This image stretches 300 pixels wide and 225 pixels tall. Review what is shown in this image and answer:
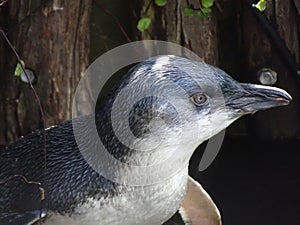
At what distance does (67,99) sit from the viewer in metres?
3.24

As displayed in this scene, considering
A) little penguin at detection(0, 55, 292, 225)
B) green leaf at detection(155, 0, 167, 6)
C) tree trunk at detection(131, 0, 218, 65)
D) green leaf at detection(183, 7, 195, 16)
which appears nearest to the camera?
little penguin at detection(0, 55, 292, 225)

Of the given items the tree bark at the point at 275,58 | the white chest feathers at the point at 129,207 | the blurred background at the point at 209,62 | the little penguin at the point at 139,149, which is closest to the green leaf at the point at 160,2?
the blurred background at the point at 209,62

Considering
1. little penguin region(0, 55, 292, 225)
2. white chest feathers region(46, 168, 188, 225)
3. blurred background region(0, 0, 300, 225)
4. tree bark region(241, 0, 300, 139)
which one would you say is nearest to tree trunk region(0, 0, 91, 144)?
blurred background region(0, 0, 300, 225)

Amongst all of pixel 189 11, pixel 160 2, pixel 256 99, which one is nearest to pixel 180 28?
pixel 160 2

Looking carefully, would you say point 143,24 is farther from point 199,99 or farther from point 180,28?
point 199,99

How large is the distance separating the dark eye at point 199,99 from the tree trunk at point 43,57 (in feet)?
4.24

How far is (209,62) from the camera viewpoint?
333 centimetres

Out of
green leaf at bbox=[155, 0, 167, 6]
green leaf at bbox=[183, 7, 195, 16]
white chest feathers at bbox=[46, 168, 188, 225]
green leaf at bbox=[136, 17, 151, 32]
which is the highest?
green leaf at bbox=[155, 0, 167, 6]

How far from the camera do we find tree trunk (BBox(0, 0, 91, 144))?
315cm

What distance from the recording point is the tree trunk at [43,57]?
3.15 metres

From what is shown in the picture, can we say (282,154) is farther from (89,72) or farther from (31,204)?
(31,204)

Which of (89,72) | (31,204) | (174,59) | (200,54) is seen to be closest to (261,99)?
(174,59)

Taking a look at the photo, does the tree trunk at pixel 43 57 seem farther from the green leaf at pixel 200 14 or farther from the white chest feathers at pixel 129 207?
the white chest feathers at pixel 129 207

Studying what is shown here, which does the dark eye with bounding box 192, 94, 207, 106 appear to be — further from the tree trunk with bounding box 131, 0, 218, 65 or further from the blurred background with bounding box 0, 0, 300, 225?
the tree trunk with bounding box 131, 0, 218, 65
